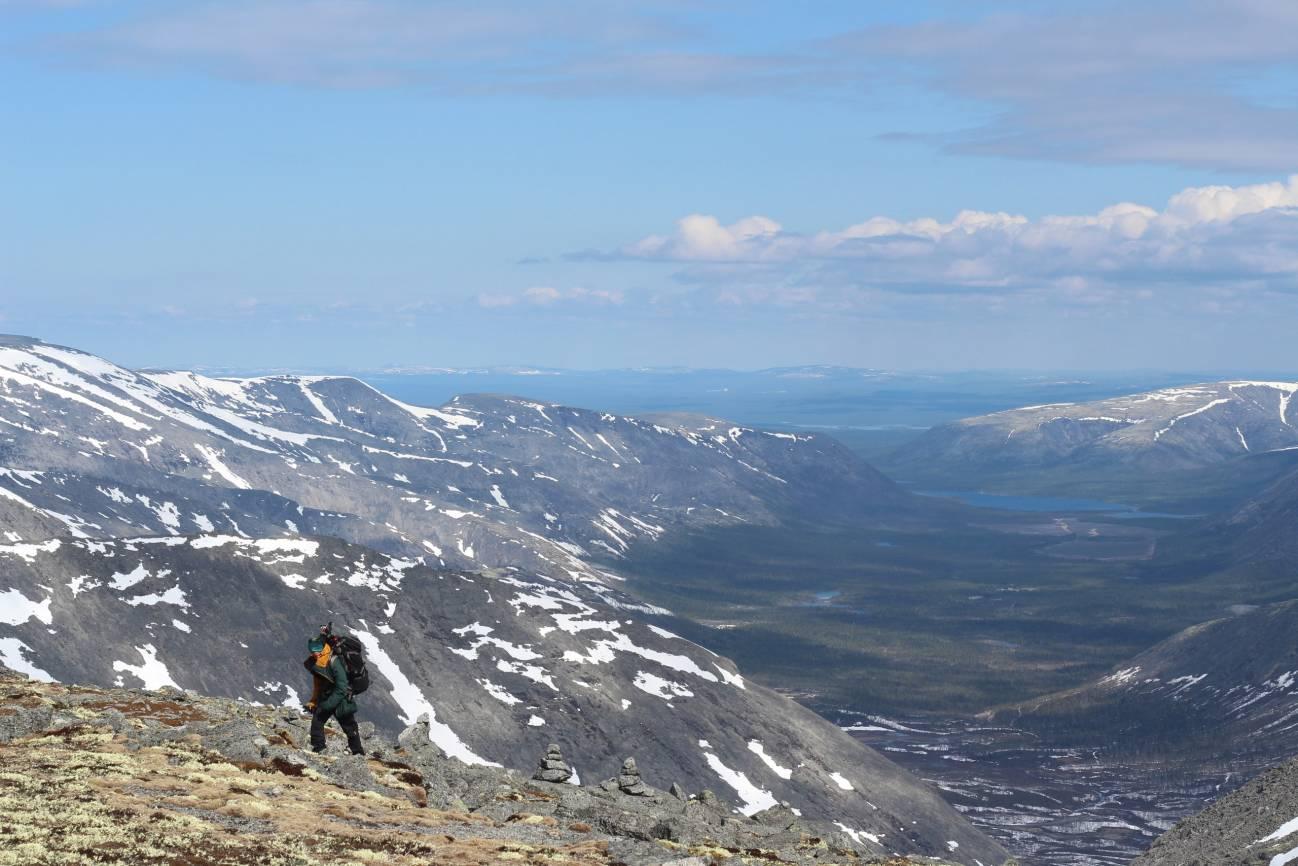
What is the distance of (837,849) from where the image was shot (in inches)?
2416

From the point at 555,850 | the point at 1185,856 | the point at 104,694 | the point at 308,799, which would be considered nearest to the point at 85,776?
the point at 308,799

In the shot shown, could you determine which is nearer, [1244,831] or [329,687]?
[329,687]

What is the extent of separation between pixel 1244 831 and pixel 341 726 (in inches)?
1660

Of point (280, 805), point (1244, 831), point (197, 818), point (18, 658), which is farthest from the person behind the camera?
point (18, 658)

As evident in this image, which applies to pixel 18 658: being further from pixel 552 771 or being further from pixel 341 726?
pixel 341 726

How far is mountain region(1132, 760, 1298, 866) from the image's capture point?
5931 centimetres

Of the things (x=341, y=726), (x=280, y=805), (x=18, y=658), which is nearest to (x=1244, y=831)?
(x=341, y=726)

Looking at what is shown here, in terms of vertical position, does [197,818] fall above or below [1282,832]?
above

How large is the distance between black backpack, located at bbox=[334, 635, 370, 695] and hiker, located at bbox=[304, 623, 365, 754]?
0.07 meters

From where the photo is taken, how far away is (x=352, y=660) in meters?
52.2

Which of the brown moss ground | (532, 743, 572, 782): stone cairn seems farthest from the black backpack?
(532, 743, 572, 782): stone cairn

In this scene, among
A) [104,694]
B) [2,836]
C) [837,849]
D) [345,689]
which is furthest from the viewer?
[104,694]

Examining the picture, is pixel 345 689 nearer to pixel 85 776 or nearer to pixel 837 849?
pixel 85 776

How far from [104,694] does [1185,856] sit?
51.6 meters
